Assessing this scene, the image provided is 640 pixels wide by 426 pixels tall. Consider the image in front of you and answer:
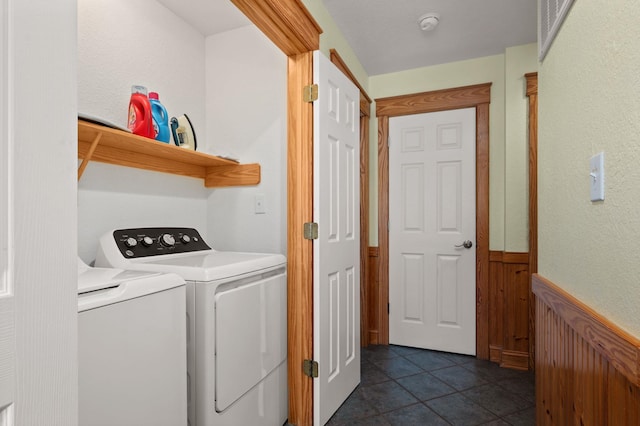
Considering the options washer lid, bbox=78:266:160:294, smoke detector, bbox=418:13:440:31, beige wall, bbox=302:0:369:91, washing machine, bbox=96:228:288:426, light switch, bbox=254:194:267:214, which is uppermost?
smoke detector, bbox=418:13:440:31

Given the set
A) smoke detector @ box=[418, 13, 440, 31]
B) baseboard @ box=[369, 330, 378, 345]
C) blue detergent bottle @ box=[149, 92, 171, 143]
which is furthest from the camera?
baseboard @ box=[369, 330, 378, 345]

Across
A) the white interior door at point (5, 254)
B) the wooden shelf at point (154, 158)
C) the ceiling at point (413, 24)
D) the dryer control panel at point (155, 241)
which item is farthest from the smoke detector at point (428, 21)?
the white interior door at point (5, 254)

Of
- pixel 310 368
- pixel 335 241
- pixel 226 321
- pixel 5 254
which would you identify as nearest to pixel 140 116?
pixel 226 321

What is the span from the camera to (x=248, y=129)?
2.19 m

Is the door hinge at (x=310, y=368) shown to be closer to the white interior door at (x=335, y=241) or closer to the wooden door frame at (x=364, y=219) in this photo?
the white interior door at (x=335, y=241)

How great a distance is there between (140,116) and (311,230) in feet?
3.30

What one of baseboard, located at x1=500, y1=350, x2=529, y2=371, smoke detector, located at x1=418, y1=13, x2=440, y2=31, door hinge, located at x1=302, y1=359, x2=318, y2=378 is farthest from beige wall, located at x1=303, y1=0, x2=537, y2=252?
door hinge, located at x1=302, y1=359, x2=318, y2=378

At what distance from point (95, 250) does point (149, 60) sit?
109cm

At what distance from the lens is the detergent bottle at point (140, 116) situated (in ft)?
5.45

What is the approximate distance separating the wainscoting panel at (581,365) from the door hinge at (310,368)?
1.00 metres

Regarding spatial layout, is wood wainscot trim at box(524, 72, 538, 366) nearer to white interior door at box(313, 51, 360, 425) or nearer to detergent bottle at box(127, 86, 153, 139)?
white interior door at box(313, 51, 360, 425)

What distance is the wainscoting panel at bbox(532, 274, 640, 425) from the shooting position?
2.20 feet

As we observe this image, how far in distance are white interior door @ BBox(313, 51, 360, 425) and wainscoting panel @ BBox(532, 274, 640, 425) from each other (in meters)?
0.98

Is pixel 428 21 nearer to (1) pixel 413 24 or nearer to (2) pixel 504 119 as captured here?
(1) pixel 413 24
